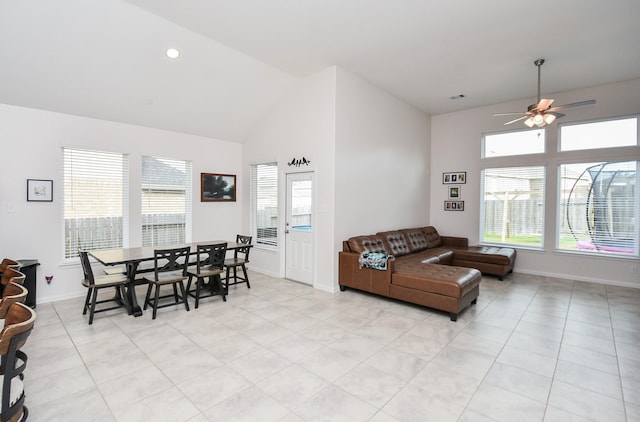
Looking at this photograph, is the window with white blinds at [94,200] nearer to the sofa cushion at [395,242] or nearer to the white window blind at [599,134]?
the sofa cushion at [395,242]

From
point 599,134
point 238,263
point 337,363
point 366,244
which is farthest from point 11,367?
point 599,134

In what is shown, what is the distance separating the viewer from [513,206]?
6422mm

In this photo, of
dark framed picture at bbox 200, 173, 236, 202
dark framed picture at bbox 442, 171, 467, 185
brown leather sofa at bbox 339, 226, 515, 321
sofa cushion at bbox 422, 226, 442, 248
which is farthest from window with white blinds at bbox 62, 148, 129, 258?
dark framed picture at bbox 442, 171, 467, 185

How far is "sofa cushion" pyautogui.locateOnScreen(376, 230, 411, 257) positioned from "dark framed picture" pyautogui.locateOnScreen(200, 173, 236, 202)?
3270 millimetres

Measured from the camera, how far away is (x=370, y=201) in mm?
5566

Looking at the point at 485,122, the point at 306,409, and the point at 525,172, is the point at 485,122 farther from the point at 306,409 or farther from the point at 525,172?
the point at 306,409

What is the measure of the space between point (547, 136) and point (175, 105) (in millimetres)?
6932

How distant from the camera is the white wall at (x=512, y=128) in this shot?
209 inches

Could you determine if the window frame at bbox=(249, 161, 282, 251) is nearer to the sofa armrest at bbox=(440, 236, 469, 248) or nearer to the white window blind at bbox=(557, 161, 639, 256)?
the sofa armrest at bbox=(440, 236, 469, 248)

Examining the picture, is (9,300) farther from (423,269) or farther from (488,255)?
(488,255)

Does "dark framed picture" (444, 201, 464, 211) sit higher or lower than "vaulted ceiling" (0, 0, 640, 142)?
lower

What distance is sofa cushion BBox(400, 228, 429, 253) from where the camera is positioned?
6070 millimetres

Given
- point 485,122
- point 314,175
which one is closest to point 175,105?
point 314,175

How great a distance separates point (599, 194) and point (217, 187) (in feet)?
24.0
